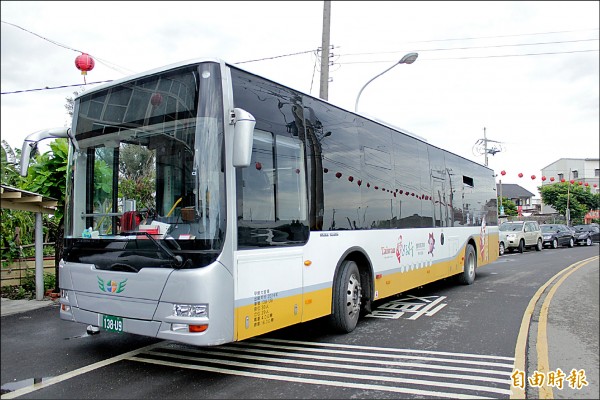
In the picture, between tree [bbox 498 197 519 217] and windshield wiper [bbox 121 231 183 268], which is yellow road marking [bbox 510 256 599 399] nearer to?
windshield wiper [bbox 121 231 183 268]

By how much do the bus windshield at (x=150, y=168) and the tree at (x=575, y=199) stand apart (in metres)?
55.0

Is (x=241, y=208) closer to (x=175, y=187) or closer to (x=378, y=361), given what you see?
(x=175, y=187)

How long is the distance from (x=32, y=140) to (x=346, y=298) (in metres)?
4.47

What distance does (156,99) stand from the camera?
193 inches

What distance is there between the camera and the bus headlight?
14.3 ft

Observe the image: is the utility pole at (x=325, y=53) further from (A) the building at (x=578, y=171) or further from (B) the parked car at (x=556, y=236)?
(A) the building at (x=578, y=171)

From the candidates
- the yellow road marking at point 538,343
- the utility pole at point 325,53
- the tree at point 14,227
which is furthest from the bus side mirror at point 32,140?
the utility pole at point 325,53

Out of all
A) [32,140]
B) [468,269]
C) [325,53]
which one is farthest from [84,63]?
[468,269]

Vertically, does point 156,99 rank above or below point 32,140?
above

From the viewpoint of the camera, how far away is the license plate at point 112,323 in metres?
4.86

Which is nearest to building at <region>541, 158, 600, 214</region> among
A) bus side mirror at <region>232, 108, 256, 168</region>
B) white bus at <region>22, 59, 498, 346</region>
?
white bus at <region>22, 59, 498, 346</region>

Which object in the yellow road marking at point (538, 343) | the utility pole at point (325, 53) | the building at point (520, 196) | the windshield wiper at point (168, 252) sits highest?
the utility pole at point (325, 53)

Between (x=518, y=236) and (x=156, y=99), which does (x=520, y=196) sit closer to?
(x=518, y=236)

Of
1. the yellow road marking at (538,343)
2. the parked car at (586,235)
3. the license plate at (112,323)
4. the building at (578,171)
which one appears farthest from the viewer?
the building at (578,171)
